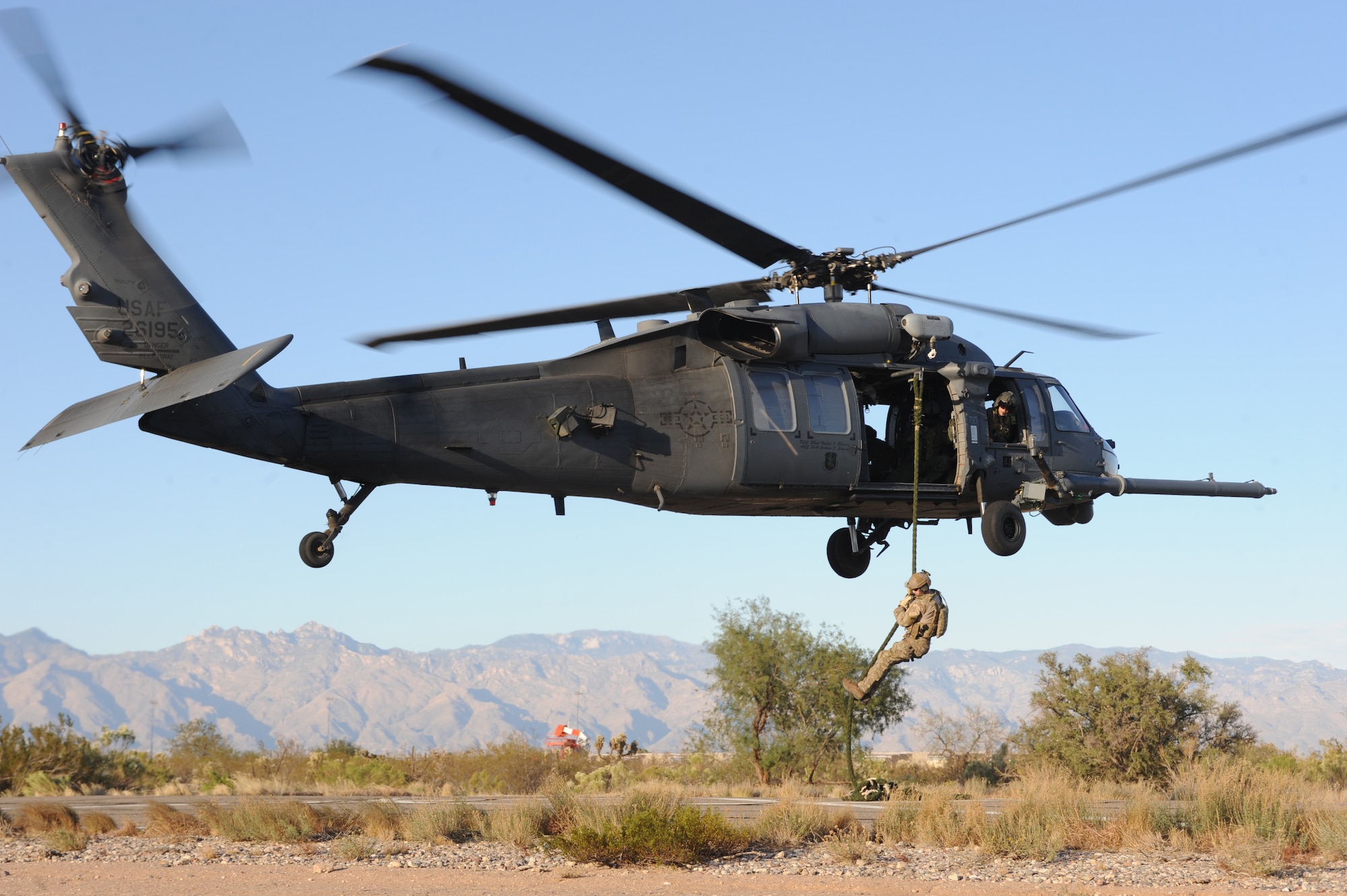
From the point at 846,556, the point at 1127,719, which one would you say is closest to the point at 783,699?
the point at 1127,719

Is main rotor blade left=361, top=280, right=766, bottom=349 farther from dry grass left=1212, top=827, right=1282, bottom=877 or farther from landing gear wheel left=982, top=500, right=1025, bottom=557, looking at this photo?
dry grass left=1212, top=827, right=1282, bottom=877

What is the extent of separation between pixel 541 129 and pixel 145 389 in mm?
5151

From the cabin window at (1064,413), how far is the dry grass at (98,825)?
50.0 ft

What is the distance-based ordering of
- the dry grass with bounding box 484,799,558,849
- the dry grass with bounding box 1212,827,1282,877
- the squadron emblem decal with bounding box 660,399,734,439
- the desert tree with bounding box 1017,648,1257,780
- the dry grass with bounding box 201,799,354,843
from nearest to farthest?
the dry grass with bounding box 1212,827,1282,877 → the squadron emblem decal with bounding box 660,399,734,439 → the dry grass with bounding box 484,799,558,849 → the dry grass with bounding box 201,799,354,843 → the desert tree with bounding box 1017,648,1257,780

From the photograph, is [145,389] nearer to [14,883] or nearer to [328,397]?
[328,397]

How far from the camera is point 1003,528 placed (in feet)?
56.9

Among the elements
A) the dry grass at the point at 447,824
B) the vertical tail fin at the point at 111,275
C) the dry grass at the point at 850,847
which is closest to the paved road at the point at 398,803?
the dry grass at the point at 447,824

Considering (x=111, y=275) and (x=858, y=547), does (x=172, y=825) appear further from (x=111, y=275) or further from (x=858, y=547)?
(x=858, y=547)

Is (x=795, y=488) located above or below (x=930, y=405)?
below

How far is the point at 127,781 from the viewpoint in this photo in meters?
32.8

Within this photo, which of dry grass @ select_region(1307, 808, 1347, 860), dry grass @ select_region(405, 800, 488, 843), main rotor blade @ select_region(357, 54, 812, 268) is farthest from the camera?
dry grass @ select_region(405, 800, 488, 843)

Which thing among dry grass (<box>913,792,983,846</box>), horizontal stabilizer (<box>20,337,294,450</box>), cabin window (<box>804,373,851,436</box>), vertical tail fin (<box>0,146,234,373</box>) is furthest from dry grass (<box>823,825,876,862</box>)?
vertical tail fin (<box>0,146,234,373</box>)

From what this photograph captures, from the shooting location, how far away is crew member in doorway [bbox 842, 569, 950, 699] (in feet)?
46.3

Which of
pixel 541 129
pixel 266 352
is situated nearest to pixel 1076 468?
pixel 541 129
